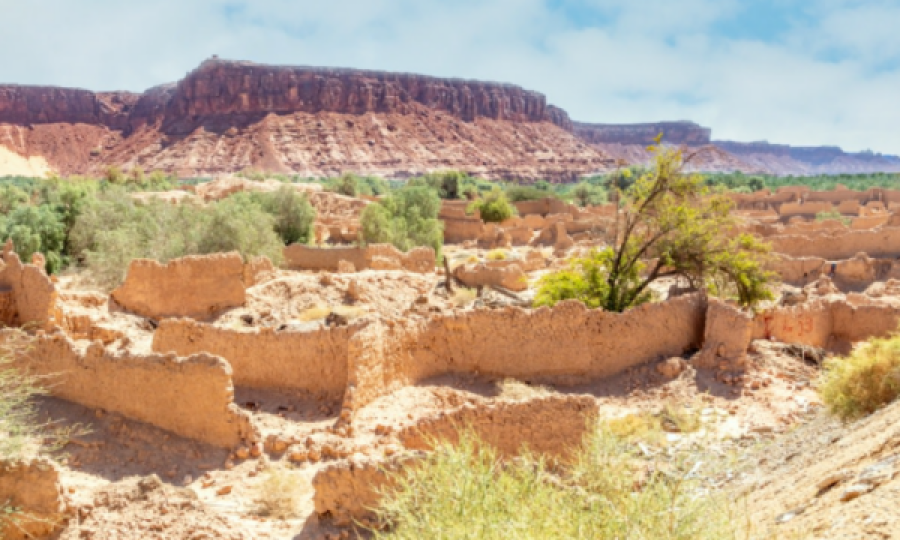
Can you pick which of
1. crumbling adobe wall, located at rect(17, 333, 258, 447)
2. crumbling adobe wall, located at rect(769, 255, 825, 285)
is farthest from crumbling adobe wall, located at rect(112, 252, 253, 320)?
crumbling adobe wall, located at rect(769, 255, 825, 285)

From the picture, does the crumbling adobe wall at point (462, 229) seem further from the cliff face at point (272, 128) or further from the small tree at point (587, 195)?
the cliff face at point (272, 128)

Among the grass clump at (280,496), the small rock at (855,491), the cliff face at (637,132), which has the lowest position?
the grass clump at (280,496)

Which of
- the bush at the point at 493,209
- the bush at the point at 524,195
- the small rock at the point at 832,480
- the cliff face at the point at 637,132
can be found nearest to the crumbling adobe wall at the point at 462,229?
the bush at the point at 493,209

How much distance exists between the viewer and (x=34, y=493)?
579 centimetres

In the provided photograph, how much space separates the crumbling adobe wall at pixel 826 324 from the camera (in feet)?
38.2

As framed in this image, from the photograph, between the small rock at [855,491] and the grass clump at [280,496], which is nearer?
the small rock at [855,491]

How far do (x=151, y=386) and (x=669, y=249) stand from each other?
9.03 metres

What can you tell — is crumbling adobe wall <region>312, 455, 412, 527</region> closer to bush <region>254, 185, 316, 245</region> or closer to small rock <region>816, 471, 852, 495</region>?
small rock <region>816, 471, 852, 495</region>

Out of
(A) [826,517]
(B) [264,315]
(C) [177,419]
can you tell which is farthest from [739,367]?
(B) [264,315]

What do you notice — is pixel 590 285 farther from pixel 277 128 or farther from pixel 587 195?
pixel 277 128

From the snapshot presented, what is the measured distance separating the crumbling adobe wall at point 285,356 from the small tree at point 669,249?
4925mm

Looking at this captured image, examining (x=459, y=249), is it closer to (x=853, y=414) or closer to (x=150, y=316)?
(x=150, y=316)

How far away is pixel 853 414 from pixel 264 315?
10740 mm

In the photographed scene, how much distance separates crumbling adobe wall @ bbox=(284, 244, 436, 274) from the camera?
19.1 meters
